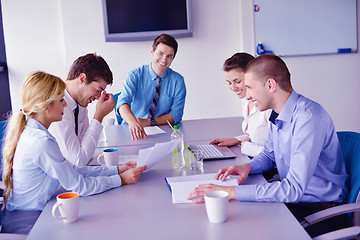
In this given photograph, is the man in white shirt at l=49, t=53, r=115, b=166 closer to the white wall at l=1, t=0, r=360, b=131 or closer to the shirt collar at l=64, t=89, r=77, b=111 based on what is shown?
the shirt collar at l=64, t=89, r=77, b=111

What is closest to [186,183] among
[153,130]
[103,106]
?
[103,106]

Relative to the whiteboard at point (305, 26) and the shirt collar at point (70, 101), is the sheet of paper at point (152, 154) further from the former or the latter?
the whiteboard at point (305, 26)

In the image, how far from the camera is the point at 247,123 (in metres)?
2.46

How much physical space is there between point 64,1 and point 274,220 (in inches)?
159

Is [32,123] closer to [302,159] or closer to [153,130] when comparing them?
[302,159]

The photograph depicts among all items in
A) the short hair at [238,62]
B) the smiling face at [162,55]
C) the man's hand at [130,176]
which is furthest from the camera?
the smiling face at [162,55]

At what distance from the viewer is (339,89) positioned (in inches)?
195

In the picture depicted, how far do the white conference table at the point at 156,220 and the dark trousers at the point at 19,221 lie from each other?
0.39 ft

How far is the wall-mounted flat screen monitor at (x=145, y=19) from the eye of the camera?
4.62 meters

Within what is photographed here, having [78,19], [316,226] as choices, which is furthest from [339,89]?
[316,226]

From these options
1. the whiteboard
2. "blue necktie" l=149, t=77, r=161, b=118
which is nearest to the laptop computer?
"blue necktie" l=149, t=77, r=161, b=118

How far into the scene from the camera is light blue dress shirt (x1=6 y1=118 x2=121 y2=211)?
153cm

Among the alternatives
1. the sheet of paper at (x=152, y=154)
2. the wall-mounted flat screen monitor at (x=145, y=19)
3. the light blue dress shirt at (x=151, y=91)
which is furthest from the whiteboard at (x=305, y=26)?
the sheet of paper at (x=152, y=154)

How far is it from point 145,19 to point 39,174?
133 inches
